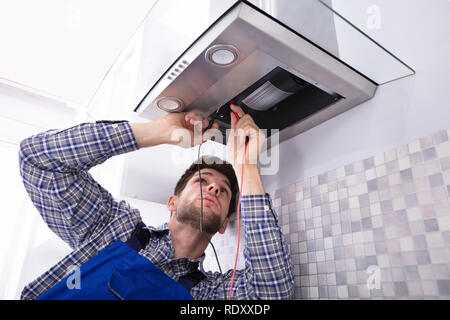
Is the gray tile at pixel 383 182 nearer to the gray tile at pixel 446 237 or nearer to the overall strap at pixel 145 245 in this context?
the gray tile at pixel 446 237

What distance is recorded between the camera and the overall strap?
3.19 ft

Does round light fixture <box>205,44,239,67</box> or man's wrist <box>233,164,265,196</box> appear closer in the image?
round light fixture <box>205,44,239,67</box>

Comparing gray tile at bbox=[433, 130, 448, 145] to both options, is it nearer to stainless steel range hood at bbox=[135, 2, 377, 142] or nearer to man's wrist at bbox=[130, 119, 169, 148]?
stainless steel range hood at bbox=[135, 2, 377, 142]

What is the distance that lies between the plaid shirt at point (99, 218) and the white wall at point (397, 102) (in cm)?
23

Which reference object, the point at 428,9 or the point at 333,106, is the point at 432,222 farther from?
the point at 428,9

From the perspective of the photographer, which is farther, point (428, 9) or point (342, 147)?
point (342, 147)

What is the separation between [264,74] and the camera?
76 cm

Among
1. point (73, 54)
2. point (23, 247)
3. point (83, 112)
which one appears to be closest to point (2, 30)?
point (73, 54)

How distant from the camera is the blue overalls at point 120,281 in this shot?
829 millimetres

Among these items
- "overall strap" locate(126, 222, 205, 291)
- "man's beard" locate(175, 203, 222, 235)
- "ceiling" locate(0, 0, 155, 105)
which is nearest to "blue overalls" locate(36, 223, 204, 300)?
"overall strap" locate(126, 222, 205, 291)

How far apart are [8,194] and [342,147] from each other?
239 centimetres

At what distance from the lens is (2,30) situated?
1926 millimetres

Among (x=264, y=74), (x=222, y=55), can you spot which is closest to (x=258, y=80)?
(x=264, y=74)

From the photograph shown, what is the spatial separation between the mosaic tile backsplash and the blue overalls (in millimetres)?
378
